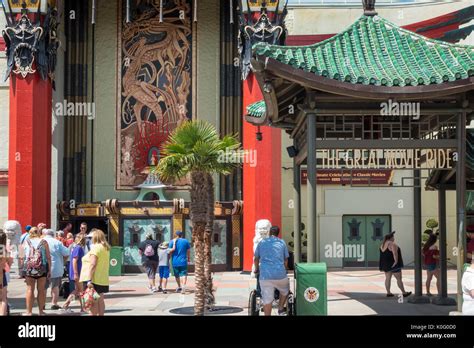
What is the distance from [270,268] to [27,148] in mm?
16789

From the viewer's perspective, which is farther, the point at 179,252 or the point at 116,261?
the point at 116,261

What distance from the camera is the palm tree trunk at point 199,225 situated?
562 inches

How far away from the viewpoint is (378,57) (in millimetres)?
13094

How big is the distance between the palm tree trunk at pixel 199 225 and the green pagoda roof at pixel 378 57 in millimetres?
3893

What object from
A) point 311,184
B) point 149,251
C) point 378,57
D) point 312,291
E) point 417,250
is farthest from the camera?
point 149,251

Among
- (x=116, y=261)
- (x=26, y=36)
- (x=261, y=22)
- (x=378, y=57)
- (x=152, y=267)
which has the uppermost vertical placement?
(x=261, y=22)

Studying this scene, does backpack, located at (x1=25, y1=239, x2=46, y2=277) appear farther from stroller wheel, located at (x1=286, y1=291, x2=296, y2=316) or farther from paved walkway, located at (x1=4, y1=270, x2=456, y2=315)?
stroller wheel, located at (x1=286, y1=291, x2=296, y2=316)

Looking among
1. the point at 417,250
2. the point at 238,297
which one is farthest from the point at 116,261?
the point at 417,250

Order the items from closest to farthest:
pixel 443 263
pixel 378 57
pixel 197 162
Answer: pixel 378 57 < pixel 197 162 < pixel 443 263

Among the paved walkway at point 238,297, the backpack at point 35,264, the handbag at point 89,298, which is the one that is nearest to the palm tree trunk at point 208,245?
the paved walkway at point 238,297

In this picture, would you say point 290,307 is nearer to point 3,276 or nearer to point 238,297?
point 3,276

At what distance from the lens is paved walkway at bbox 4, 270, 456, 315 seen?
15.4 metres

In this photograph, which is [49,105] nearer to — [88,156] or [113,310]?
[88,156]

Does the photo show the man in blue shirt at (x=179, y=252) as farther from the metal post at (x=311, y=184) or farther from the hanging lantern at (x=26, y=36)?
the hanging lantern at (x=26, y=36)
